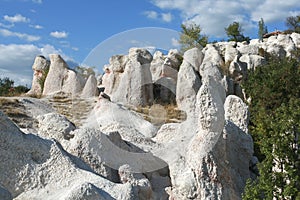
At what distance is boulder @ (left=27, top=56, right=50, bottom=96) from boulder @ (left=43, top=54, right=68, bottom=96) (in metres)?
1.66

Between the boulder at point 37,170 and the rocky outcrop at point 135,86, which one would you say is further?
the rocky outcrop at point 135,86

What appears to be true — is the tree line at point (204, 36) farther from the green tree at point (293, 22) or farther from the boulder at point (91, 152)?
the boulder at point (91, 152)

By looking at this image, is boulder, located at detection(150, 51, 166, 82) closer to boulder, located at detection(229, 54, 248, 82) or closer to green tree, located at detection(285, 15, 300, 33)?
boulder, located at detection(229, 54, 248, 82)

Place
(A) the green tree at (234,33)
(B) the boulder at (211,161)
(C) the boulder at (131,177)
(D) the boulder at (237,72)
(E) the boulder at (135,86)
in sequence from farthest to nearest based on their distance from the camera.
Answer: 1. (A) the green tree at (234,33)
2. (D) the boulder at (237,72)
3. (E) the boulder at (135,86)
4. (B) the boulder at (211,161)
5. (C) the boulder at (131,177)

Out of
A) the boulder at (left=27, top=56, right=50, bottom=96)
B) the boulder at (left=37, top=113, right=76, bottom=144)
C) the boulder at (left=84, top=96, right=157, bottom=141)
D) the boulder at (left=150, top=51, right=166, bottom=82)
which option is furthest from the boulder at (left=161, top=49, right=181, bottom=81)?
the boulder at (left=37, top=113, right=76, bottom=144)

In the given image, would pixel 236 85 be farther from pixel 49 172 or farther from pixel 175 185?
pixel 49 172

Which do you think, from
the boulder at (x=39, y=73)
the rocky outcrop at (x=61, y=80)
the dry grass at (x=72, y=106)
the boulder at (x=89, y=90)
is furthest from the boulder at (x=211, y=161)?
the boulder at (x=39, y=73)

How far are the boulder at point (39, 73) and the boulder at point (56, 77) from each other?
1.66 meters

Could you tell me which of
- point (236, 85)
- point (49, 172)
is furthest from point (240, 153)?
point (236, 85)

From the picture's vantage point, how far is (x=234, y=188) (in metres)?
7.09

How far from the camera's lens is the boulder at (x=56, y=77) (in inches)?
761

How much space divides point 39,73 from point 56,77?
2645 millimetres

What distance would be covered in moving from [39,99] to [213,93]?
1127cm

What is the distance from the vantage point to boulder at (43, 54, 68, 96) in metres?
19.3
